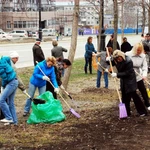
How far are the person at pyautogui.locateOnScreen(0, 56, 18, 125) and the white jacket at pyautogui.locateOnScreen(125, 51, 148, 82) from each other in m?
2.55

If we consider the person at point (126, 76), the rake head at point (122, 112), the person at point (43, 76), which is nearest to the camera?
the person at point (126, 76)

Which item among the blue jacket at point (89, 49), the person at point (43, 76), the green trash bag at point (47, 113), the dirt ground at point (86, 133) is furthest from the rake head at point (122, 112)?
the blue jacket at point (89, 49)

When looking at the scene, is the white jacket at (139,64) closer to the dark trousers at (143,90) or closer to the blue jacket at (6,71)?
the dark trousers at (143,90)

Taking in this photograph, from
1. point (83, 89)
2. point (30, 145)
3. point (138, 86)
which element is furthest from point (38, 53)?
point (30, 145)

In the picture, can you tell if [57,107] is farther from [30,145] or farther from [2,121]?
[30,145]

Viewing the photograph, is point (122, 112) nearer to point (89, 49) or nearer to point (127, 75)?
point (127, 75)

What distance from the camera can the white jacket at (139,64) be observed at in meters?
8.84

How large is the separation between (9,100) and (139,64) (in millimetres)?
2895

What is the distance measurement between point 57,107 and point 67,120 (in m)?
0.35

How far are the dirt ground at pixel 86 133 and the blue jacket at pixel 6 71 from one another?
91 cm

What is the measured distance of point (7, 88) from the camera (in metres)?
7.95

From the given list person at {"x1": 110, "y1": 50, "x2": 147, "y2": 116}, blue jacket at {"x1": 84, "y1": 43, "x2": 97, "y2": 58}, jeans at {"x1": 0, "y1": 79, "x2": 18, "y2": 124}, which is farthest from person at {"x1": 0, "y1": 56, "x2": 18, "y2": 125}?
blue jacket at {"x1": 84, "y1": 43, "x2": 97, "y2": 58}

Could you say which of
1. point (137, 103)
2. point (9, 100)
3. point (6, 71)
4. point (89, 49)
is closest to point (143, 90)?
point (137, 103)

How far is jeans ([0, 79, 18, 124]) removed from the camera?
796cm
